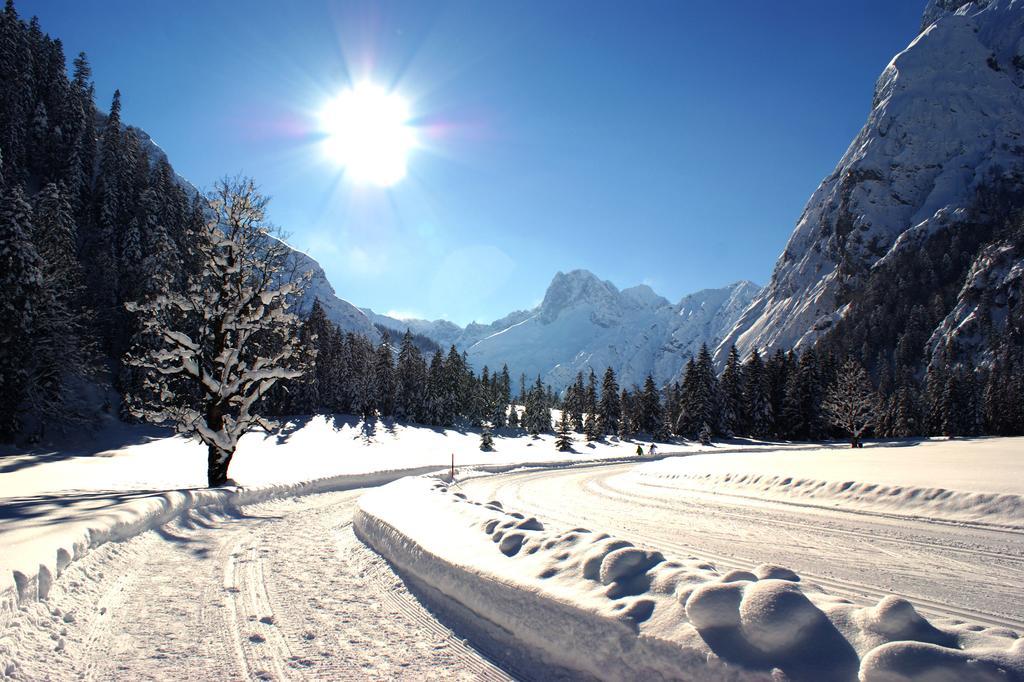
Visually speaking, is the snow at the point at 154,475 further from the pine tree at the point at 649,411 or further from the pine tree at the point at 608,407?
the pine tree at the point at 649,411

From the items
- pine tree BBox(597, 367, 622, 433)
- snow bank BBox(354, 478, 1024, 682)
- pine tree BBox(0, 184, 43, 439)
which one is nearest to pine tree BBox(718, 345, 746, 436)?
pine tree BBox(597, 367, 622, 433)

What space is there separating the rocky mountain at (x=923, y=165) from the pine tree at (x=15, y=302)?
571 feet

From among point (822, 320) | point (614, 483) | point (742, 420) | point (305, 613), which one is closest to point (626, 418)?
point (742, 420)

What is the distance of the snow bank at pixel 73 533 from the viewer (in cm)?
502

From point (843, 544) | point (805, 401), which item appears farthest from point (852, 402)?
point (843, 544)

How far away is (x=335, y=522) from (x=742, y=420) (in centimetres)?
6687

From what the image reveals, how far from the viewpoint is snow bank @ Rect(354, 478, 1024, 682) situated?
3.01 metres

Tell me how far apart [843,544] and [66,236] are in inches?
2147

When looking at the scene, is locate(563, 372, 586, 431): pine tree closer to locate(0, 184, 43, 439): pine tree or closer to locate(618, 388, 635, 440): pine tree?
locate(618, 388, 635, 440): pine tree

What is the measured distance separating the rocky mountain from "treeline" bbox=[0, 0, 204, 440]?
16559cm

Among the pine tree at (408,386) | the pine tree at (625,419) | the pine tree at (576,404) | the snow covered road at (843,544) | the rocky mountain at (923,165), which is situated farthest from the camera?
the rocky mountain at (923,165)

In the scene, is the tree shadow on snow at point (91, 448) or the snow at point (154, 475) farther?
the tree shadow on snow at point (91, 448)

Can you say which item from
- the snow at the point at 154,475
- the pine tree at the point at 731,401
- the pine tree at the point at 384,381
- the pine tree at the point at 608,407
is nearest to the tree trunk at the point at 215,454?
the snow at the point at 154,475

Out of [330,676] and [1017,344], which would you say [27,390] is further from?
[1017,344]
